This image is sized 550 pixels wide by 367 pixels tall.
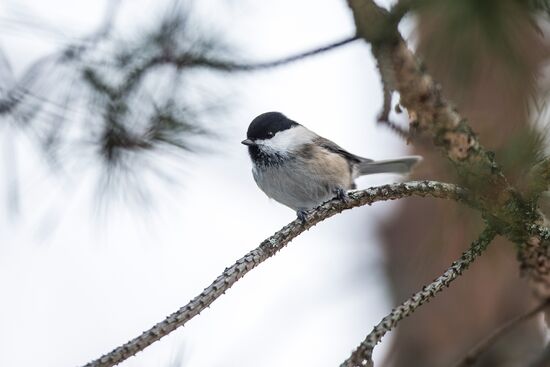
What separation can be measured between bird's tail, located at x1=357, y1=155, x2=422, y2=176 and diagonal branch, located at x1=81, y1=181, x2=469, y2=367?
4.94 feet

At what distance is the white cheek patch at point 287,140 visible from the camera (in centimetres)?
305

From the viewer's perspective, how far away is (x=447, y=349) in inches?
142

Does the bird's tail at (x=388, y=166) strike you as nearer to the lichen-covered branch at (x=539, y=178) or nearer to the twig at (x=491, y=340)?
the twig at (x=491, y=340)

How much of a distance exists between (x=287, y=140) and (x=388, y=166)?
0.60m

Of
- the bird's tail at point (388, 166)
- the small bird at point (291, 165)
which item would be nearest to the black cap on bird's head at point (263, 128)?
the small bird at point (291, 165)

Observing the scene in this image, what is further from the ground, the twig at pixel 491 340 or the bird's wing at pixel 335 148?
the bird's wing at pixel 335 148

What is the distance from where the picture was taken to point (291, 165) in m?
3.02

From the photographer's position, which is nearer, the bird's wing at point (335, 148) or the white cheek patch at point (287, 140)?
the white cheek patch at point (287, 140)

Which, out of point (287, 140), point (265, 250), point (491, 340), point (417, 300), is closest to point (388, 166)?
point (287, 140)

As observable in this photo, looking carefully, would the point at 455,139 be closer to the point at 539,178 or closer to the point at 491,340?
the point at 539,178

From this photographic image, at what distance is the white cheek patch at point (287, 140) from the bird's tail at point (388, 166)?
0.37 m

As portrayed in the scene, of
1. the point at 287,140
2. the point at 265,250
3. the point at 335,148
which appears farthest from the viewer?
the point at 335,148

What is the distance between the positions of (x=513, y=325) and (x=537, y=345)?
1.57m

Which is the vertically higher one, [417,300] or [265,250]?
[265,250]
